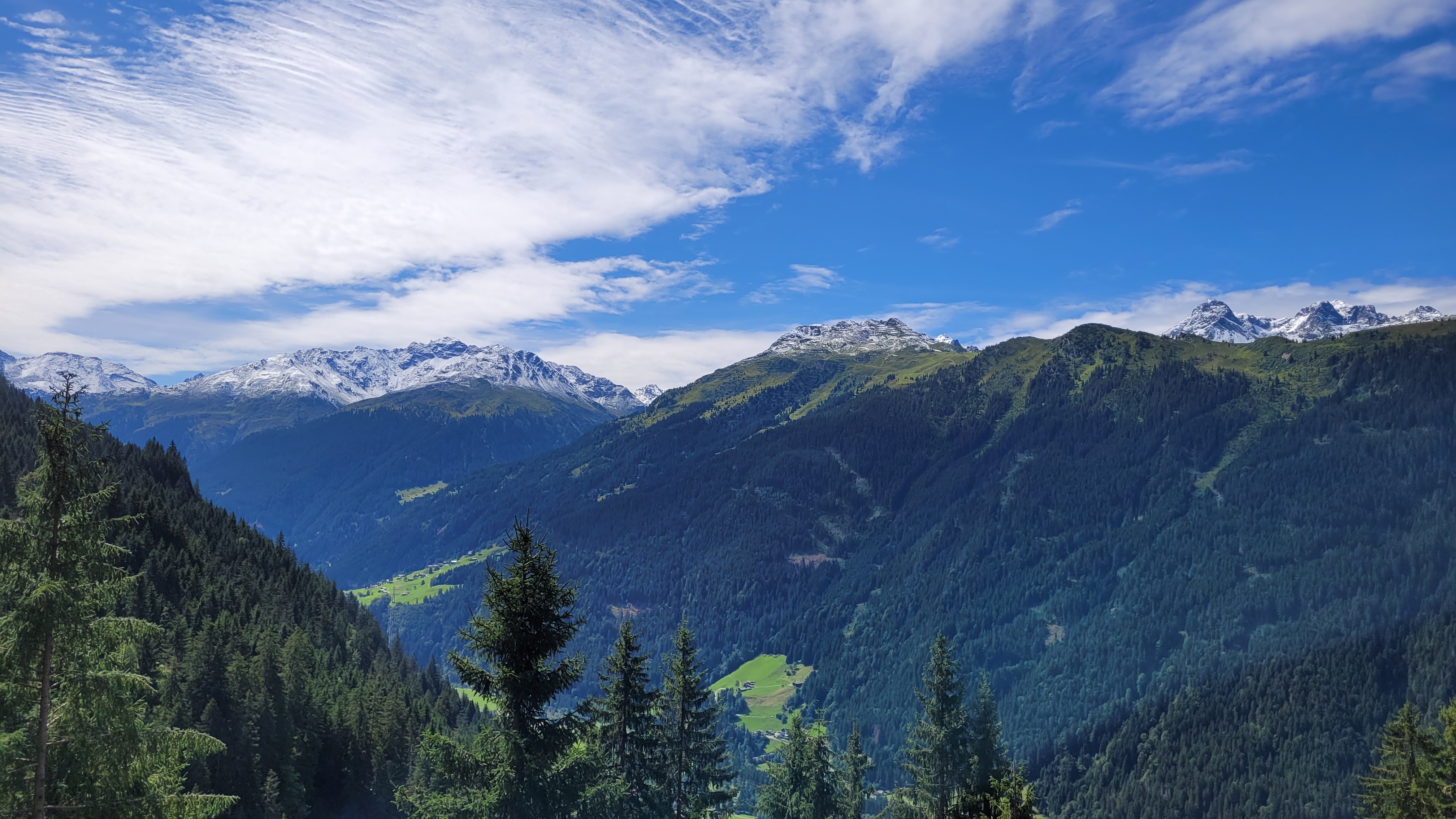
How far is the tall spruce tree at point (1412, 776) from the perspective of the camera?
4587cm

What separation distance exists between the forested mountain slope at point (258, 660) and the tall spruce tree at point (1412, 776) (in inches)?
2239

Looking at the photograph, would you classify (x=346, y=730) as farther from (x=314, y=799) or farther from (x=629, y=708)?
(x=629, y=708)

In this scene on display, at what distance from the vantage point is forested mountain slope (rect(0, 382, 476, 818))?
6731cm

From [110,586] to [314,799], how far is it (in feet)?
234

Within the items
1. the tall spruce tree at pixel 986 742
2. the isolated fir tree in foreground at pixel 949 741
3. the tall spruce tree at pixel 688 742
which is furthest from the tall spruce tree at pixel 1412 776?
the tall spruce tree at pixel 688 742

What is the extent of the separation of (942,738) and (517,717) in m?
38.4

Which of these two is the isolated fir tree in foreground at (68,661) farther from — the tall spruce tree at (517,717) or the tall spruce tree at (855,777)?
the tall spruce tree at (855,777)

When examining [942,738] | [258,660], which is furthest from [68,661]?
[258,660]

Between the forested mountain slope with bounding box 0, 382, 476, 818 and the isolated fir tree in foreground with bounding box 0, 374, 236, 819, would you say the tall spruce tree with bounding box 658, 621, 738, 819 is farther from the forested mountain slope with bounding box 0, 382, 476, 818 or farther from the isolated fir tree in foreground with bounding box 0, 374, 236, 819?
the isolated fir tree in foreground with bounding box 0, 374, 236, 819

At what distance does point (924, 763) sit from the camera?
57.8 m

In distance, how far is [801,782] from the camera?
5328cm

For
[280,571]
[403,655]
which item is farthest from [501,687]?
[403,655]

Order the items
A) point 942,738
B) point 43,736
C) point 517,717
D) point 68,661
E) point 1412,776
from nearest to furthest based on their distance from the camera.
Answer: point 43,736 < point 68,661 < point 517,717 < point 1412,776 < point 942,738

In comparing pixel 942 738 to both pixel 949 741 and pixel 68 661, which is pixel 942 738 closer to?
pixel 949 741
